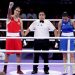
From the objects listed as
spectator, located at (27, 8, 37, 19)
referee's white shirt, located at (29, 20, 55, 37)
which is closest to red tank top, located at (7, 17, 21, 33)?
referee's white shirt, located at (29, 20, 55, 37)

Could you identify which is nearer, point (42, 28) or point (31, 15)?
point (42, 28)

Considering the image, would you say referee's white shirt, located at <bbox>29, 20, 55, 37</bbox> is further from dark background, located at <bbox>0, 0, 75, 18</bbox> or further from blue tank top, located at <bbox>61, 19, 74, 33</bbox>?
dark background, located at <bbox>0, 0, 75, 18</bbox>

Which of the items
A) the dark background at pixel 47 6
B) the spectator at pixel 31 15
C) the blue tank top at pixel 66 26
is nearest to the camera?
the blue tank top at pixel 66 26

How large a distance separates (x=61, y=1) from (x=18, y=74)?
5.90m

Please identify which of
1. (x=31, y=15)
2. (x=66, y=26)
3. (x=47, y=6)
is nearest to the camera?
(x=66, y=26)

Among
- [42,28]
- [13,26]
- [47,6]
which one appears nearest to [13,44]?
[13,26]

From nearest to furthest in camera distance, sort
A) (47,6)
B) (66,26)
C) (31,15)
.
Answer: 1. (66,26)
2. (31,15)
3. (47,6)

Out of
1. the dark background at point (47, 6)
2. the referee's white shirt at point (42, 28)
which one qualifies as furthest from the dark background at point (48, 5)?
the referee's white shirt at point (42, 28)

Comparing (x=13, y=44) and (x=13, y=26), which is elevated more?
(x=13, y=26)

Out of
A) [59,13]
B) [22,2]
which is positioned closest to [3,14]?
[22,2]

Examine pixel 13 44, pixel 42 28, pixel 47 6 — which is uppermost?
pixel 47 6

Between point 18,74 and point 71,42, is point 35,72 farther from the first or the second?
point 71,42

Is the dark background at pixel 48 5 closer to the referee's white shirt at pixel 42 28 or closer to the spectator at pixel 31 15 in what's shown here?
the spectator at pixel 31 15

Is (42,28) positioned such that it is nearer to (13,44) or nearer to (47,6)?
(13,44)
